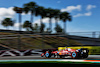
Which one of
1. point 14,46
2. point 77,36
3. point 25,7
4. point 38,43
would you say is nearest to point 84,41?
point 77,36

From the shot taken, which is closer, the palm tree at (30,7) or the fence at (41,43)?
the fence at (41,43)

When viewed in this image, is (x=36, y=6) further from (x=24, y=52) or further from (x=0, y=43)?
(x=24, y=52)

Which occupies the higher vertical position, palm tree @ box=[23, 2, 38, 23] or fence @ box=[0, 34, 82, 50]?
palm tree @ box=[23, 2, 38, 23]

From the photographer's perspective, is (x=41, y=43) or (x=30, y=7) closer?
(x=41, y=43)

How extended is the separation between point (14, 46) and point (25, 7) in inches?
973

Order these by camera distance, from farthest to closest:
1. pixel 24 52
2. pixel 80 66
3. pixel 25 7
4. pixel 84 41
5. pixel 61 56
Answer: pixel 25 7 < pixel 84 41 < pixel 24 52 < pixel 61 56 < pixel 80 66

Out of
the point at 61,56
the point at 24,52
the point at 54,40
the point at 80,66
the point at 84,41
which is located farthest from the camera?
the point at 54,40

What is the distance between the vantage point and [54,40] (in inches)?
645

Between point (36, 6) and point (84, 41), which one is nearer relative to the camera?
point (84, 41)

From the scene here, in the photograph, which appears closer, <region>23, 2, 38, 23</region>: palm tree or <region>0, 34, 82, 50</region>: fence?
<region>0, 34, 82, 50</region>: fence

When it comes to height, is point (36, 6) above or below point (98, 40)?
above

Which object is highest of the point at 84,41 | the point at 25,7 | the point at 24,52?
the point at 25,7

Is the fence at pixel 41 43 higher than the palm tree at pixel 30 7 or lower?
lower

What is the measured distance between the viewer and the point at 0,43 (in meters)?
16.7
